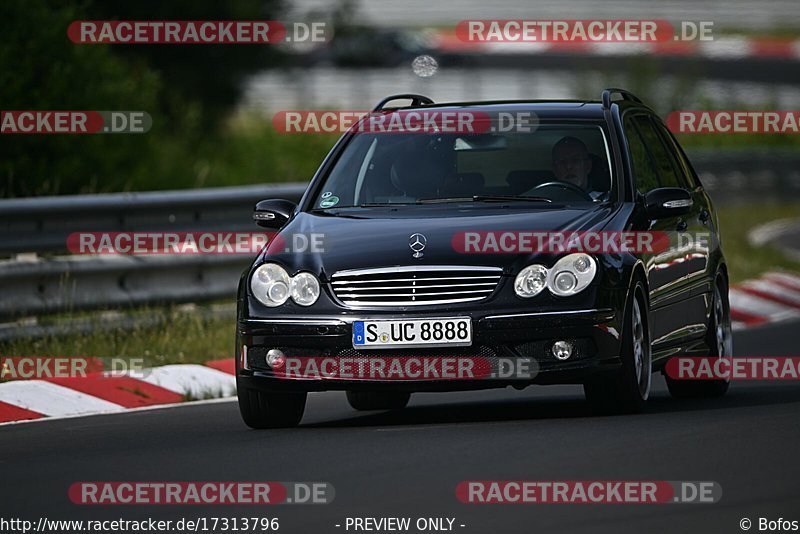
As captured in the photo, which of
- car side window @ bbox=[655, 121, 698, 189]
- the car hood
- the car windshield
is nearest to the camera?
the car hood

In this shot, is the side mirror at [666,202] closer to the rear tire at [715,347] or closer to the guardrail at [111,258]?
the rear tire at [715,347]

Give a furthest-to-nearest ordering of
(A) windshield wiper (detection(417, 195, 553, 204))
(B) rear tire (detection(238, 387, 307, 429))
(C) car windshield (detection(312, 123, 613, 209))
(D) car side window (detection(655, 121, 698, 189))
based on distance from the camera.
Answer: (D) car side window (detection(655, 121, 698, 189)), (C) car windshield (detection(312, 123, 613, 209)), (A) windshield wiper (detection(417, 195, 553, 204)), (B) rear tire (detection(238, 387, 307, 429))

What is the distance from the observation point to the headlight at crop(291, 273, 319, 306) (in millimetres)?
10172

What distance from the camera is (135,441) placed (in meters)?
9.98

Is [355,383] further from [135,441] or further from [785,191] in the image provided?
[785,191]

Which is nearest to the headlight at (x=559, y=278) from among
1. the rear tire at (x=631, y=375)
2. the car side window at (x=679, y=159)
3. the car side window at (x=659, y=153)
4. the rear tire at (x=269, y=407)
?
the rear tire at (x=631, y=375)

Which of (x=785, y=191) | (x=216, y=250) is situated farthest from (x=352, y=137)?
(x=785, y=191)

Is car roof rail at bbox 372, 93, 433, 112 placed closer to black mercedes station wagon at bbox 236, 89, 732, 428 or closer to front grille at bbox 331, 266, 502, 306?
black mercedes station wagon at bbox 236, 89, 732, 428

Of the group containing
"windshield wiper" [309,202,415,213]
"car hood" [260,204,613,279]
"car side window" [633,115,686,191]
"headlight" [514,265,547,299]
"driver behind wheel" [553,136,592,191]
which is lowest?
"headlight" [514,265,547,299]

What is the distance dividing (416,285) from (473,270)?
296mm

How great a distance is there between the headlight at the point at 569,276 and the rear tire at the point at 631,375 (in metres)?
0.31

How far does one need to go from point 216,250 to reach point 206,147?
17.6 m

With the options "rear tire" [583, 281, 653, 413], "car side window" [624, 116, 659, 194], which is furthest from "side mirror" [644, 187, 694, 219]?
"rear tire" [583, 281, 653, 413]

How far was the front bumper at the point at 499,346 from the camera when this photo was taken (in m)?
9.89
